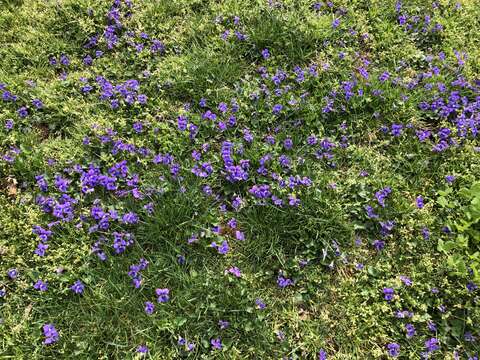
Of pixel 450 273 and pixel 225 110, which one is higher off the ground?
pixel 225 110

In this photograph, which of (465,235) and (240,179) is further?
(240,179)

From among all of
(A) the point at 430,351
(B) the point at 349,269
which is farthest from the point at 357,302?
(A) the point at 430,351

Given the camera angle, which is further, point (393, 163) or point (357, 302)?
point (393, 163)

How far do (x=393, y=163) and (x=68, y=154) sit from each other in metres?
2.81

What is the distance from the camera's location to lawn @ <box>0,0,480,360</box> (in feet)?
10.5

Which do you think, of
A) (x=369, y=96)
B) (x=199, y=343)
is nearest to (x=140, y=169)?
(x=199, y=343)

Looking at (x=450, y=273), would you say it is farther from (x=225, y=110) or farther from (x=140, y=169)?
(x=140, y=169)

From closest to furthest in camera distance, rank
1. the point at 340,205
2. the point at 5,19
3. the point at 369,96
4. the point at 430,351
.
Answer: the point at 430,351, the point at 340,205, the point at 369,96, the point at 5,19

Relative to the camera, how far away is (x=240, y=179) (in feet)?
11.8

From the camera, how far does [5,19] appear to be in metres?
4.60

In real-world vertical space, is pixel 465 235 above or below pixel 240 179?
below

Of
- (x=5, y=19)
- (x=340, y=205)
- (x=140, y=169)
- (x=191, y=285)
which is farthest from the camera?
(x=5, y=19)

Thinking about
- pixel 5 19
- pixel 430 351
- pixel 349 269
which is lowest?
pixel 430 351

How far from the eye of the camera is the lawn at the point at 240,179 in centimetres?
319
